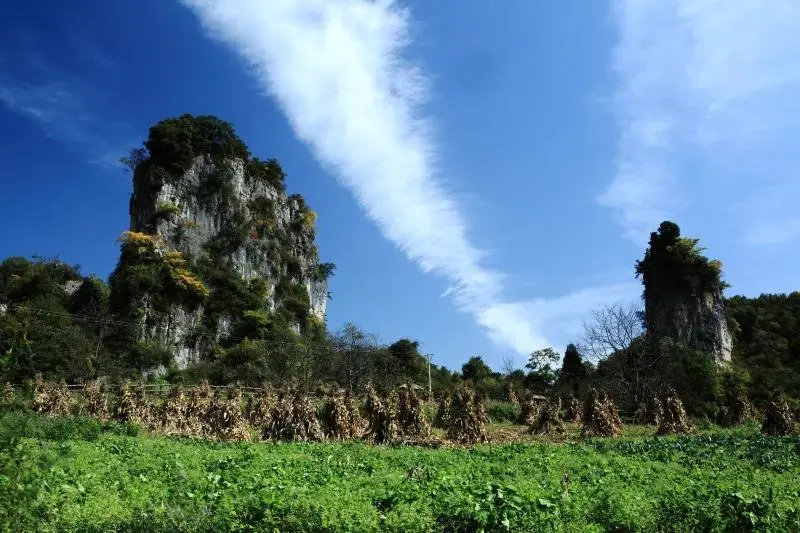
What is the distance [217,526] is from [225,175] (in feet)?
227

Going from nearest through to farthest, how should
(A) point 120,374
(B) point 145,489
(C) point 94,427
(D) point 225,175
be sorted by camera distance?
(B) point 145,489 < (C) point 94,427 < (A) point 120,374 < (D) point 225,175

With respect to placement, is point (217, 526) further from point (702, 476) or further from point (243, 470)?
point (702, 476)

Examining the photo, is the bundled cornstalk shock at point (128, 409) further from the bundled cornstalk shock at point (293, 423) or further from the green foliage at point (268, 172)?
the green foliage at point (268, 172)

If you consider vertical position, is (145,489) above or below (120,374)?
below

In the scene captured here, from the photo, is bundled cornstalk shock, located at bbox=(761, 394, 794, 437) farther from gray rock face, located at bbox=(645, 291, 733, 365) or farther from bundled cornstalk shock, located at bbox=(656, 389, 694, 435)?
gray rock face, located at bbox=(645, 291, 733, 365)

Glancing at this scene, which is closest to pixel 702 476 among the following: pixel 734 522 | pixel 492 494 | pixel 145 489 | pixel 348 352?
pixel 734 522

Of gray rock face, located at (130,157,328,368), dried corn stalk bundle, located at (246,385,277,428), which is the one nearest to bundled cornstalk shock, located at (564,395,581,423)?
dried corn stalk bundle, located at (246,385,277,428)

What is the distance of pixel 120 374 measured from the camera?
5038cm

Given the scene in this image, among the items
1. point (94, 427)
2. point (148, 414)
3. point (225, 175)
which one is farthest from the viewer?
point (225, 175)

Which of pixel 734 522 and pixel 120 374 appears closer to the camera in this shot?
pixel 734 522

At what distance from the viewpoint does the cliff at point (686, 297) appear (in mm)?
54531

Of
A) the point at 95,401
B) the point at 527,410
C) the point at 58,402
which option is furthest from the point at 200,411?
the point at 527,410

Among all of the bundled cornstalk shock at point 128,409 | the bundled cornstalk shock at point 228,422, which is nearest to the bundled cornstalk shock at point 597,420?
the bundled cornstalk shock at point 228,422

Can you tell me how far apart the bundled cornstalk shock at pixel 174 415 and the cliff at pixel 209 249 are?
28.1 meters
